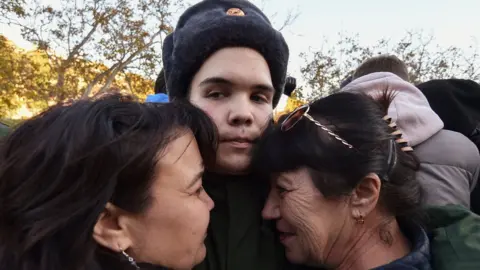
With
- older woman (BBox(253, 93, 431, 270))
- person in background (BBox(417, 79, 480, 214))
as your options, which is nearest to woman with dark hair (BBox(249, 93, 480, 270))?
older woman (BBox(253, 93, 431, 270))

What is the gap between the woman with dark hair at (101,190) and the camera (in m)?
1.17

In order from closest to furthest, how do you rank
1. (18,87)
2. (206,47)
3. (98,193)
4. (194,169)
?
(98,193) < (194,169) < (206,47) < (18,87)

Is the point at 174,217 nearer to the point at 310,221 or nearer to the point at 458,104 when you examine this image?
Result: the point at 310,221

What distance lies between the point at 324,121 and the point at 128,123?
0.67 m

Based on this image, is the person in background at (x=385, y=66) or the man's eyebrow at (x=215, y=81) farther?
the person in background at (x=385, y=66)

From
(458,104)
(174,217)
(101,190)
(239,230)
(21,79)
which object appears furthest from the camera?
(21,79)

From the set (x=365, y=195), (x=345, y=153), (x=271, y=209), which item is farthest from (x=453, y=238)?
(x=271, y=209)

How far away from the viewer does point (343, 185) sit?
1575 mm

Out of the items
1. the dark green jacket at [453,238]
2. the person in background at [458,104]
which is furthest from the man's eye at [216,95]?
the person in background at [458,104]

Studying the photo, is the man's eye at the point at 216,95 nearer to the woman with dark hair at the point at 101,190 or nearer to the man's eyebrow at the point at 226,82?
the man's eyebrow at the point at 226,82

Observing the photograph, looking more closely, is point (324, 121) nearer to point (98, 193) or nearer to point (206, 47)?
point (206, 47)

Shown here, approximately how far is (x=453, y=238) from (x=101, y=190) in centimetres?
112

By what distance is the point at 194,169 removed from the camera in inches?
56.1

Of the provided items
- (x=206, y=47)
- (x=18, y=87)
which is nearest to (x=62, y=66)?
(x=18, y=87)
